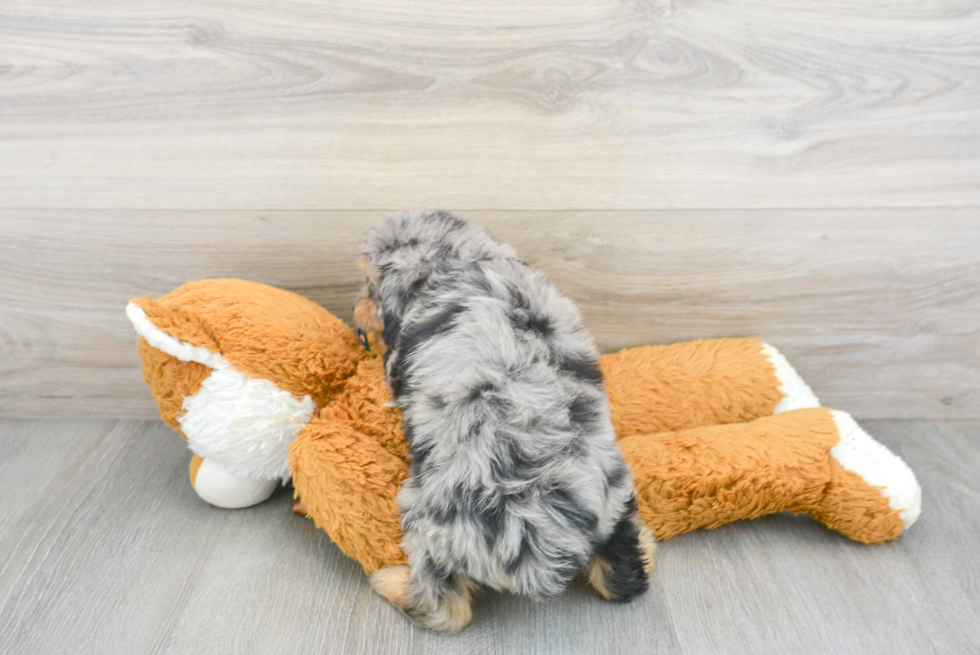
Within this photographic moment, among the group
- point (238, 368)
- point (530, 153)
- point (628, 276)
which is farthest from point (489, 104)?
point (238, 368)

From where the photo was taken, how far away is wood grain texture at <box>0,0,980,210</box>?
0.91m

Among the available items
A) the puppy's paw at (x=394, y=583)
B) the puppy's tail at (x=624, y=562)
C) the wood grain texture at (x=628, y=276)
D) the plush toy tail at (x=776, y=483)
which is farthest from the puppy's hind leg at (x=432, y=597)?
the wood grain texture at (x=628, y=276)

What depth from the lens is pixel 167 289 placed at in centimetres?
103

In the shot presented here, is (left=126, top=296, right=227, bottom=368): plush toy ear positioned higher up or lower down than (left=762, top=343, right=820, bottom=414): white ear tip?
higher up

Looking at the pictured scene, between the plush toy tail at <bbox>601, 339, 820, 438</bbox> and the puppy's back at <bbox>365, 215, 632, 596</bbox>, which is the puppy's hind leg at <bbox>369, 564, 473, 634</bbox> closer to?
the puppy's back at <bbox>365, 215, 632, 596</bbox>

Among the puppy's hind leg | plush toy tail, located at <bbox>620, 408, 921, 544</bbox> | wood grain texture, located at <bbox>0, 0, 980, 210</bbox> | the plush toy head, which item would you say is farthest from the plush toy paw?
the plush toy head

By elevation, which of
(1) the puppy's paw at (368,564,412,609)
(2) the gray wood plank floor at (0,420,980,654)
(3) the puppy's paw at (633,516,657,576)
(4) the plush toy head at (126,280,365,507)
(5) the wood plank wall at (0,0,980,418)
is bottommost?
A: (2) the gray wood plank floor at (0,420,980,654)

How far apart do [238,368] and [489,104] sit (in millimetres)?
499

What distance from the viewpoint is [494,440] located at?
2.14ft

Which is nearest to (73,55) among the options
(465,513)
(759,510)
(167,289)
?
(167,289)

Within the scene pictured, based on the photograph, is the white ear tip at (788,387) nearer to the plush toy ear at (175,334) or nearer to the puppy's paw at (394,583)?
the puppy's paw at (394,583)

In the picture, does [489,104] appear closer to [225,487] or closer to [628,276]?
[628,276]

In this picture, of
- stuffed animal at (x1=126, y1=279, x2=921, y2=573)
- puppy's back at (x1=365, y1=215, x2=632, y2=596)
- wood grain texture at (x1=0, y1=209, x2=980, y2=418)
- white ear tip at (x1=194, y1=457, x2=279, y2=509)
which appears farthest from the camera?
wood grain texture at (x1=0, y1=209, x2=980, y2=418)

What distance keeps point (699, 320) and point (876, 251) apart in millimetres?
286
